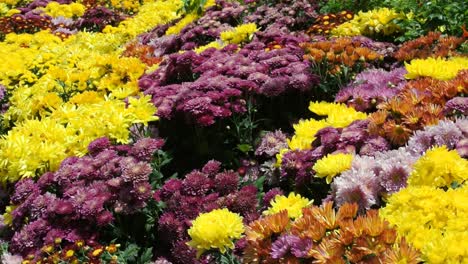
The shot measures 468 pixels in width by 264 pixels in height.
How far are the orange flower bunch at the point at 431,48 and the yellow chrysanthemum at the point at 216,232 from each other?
2.10m

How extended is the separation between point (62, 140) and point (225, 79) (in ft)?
4.10

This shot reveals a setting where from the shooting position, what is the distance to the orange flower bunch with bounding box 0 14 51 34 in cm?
940

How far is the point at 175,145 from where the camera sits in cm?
396

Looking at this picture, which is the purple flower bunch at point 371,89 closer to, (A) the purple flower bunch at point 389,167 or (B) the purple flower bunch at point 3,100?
(A) the purple flower bunch at point 389,167

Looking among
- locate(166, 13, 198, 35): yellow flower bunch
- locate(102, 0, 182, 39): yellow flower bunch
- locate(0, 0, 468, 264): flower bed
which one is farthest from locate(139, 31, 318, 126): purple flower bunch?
locate(102, 0, 182, 39): yellow flower bunch

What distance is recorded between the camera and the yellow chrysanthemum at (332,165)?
2616mm

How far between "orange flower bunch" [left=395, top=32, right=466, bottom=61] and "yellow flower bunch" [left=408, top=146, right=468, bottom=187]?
1706 millimetres

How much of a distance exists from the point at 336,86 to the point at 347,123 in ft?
3.34

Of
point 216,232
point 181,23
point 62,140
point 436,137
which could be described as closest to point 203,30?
point 181,23

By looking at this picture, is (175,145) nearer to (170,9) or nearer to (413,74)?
(413,74)

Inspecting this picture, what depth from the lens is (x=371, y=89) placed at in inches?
142

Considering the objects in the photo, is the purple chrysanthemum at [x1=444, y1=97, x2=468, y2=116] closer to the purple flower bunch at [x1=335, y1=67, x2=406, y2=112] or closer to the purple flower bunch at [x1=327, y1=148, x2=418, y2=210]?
the purple flower bunch at [x1=327, y1=148, x2=418, y2=210]

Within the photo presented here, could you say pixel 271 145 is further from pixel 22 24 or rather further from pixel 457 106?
pixel 22 24

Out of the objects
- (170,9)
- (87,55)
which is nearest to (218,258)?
(87,55)
